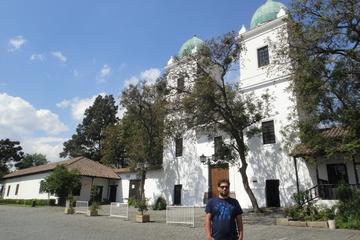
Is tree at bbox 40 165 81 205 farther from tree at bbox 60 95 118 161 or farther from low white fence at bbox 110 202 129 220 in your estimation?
tree at bbox 60 95 118 161

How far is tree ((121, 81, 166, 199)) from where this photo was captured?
28031mm

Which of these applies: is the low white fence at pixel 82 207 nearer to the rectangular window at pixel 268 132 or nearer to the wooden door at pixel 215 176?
the wooden door at pixel 215 176

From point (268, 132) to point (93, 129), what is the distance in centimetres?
3973

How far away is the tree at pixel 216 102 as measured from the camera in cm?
1872

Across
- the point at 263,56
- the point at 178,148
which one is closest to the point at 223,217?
the point at 263,56

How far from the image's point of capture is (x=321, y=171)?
1952 cm

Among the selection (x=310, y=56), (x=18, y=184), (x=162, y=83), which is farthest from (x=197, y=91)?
(x=18, y=184)

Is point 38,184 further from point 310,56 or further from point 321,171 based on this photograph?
point 310,56

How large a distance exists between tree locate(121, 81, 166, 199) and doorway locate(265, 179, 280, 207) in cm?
1018

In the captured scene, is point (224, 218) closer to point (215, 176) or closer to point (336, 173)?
point (336, 173)

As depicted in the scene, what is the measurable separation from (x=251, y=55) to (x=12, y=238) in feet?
70.2

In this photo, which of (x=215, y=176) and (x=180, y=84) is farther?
(x=215, y=176)

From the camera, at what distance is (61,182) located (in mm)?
28734

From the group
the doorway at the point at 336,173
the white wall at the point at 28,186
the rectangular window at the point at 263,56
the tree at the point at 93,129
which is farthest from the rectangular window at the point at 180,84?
the tree at the point at 93,129
